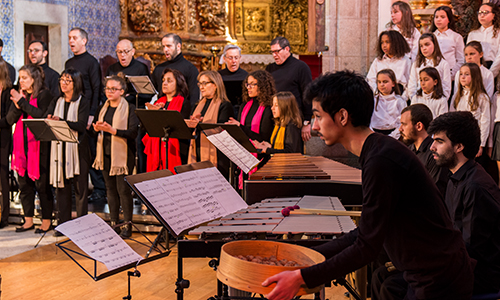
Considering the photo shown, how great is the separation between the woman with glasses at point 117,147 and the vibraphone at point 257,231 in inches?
114

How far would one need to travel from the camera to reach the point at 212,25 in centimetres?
1104

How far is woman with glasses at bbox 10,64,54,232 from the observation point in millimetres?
5688

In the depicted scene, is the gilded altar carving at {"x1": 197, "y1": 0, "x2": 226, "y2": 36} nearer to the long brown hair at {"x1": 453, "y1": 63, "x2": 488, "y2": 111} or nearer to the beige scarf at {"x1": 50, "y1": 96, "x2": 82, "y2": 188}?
the beige scarf at {"x1": 50, "y1": 96, "x2": 82, "y2": 188}

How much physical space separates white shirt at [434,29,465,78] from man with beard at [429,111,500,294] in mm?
3660

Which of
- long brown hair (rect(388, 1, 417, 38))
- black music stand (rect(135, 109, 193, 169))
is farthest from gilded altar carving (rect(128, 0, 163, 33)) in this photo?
black music stand (rect(135, 109, 193, 169))

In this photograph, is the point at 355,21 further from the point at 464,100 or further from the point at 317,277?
the point at 317,277

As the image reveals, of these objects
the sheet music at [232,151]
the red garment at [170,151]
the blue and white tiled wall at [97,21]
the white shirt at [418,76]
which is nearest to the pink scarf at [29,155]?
the red garment at [170,151]

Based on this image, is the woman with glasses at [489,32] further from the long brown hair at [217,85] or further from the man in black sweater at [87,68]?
the man in black sweater at [87,68]

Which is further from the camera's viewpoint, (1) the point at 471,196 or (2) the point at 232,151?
(2) the point at 232,151

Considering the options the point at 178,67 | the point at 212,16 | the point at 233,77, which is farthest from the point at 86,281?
the point at 212,16

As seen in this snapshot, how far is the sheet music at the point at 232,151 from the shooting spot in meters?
3.54

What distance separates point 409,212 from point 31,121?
423 centimetres

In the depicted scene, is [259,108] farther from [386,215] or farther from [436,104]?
[386,215]

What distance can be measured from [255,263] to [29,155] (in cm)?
467
